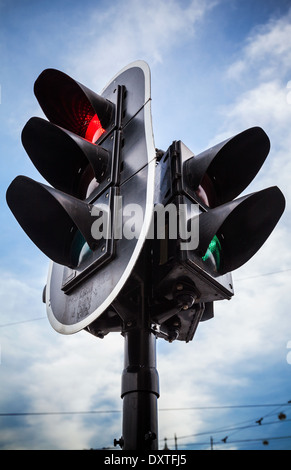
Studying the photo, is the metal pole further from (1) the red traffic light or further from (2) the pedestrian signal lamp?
(1) the red traffic light

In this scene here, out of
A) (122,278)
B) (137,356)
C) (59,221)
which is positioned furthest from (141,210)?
(137,356)

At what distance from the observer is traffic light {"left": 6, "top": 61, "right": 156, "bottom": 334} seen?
7.01 ft

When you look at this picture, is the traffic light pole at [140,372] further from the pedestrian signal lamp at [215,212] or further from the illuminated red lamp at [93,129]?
the illuminated red lamp at [93,129]

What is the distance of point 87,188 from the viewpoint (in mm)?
2766

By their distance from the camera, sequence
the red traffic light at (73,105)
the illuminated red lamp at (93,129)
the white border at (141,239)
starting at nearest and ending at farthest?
the white border at (141,239), the red traffic light at (73,105), the illuminated red lamp at (93,129)

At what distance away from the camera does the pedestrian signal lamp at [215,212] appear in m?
2.33

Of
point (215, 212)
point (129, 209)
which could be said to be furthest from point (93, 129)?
point (215, 212)

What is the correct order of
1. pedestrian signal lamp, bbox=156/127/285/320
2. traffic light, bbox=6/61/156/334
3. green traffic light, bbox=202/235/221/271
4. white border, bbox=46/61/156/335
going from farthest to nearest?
green traffic light, bbox=202/235/221/271 → pedestrian signal lamp, bbox=156/127/285/320 → traffic light, bbox=6/61/156/334 → white border, bbox=46/61/156/335

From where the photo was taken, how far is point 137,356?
2.44 meters

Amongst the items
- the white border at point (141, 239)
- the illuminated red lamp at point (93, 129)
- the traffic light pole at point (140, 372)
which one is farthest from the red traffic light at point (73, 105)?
the traffic light pole at point (140, 372)

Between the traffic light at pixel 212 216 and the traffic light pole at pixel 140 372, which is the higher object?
the traffic light at pixel 212 216

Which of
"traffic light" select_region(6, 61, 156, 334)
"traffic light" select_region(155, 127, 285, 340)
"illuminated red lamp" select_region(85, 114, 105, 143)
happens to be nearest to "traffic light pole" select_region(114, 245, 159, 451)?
"traffic light" select_region(155, 127, 285, 340)

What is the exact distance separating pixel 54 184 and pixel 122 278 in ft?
3.70

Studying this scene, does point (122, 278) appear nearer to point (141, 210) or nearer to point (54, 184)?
point (141, 210)
